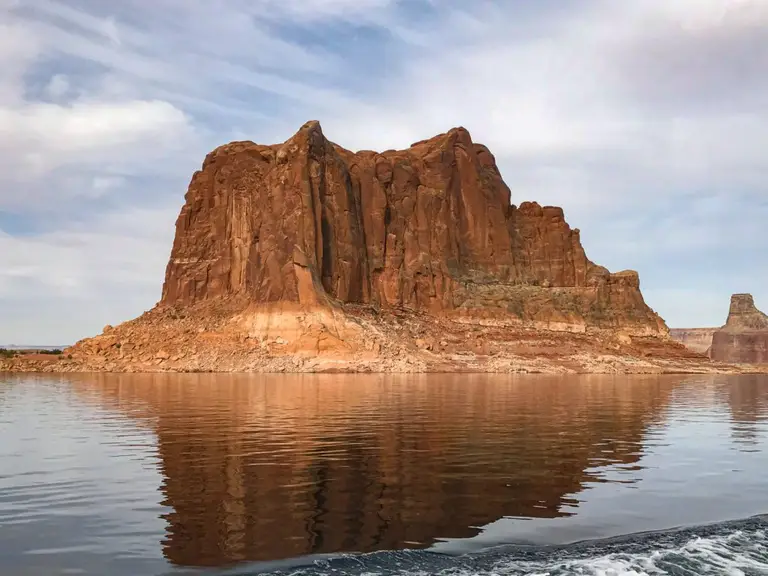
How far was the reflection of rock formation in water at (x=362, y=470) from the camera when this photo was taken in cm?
1282

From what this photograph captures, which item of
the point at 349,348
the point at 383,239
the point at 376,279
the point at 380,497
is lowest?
the point at 380,497

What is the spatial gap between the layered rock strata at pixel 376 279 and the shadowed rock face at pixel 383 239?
313mm

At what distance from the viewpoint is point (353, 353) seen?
105 meters

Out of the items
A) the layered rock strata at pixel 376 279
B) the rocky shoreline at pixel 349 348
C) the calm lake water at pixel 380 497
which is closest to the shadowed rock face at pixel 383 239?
the layered rock strata at pixel 376 279

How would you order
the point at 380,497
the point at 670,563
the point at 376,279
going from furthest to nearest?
the point at 376,279 < the point at 380,497 < the point at 670,563

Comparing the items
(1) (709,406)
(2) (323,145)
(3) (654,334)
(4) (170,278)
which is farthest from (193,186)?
(1) (709,406)

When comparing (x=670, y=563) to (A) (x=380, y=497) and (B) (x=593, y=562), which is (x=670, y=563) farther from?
(A) (x=380, y=497)

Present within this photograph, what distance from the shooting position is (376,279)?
141500 mm

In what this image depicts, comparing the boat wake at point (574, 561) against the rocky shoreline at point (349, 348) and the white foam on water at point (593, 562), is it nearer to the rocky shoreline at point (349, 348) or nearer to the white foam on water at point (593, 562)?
the white foam on water at point (593, 562)

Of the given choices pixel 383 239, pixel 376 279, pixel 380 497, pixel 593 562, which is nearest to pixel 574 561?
pixel 593 562

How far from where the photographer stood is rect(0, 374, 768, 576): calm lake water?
11.4 m

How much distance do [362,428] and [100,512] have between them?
15598mm

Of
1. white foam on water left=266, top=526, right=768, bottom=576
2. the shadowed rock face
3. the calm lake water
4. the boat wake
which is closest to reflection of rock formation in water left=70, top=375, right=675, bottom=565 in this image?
the calm lake water

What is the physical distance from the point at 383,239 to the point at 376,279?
376 inches
